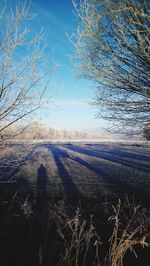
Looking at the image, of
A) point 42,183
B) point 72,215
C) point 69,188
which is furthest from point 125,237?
point 42,183

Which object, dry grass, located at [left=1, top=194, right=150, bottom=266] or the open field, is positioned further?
the open field

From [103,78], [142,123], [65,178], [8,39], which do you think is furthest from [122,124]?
[65,178]

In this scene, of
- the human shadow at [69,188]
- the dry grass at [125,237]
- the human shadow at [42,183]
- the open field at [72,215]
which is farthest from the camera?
the human shadow at [42,183]

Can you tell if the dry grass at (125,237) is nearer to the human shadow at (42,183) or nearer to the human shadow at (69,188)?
the human shadow at (69,188)

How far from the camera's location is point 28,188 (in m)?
9.46

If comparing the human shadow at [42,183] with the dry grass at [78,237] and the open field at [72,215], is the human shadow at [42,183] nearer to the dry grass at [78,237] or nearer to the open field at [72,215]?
the open field at [72,215]

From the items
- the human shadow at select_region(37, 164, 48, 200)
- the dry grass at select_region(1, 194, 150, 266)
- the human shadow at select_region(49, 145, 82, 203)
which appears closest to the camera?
the dry grass at select_region(1, 194, 150, 266)

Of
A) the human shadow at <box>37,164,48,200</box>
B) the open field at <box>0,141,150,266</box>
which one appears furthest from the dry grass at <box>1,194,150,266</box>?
the human shadow at <box>37,164,48,200</box>

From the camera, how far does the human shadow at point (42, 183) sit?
843cm

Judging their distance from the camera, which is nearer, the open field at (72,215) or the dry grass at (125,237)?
the dry grass at (125,237)

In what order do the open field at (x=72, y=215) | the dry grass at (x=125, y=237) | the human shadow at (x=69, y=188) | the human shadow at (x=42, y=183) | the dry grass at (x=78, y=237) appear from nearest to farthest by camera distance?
the dry grass at (x=125, y=237) → the dry grass at (x=78, y=237) → the open field at (x=72, y=215) → the human shadow at (x=69, y=188) → the human shadow at (x=42, y=183)

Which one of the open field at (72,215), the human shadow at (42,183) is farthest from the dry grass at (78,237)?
the human shadow at (42,183)

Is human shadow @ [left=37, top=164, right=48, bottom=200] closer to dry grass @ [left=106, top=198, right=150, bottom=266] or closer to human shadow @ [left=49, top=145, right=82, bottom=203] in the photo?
human shadow @ [left=49, top=145, right=82, bottom=203]

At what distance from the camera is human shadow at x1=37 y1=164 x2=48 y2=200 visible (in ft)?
27.7
